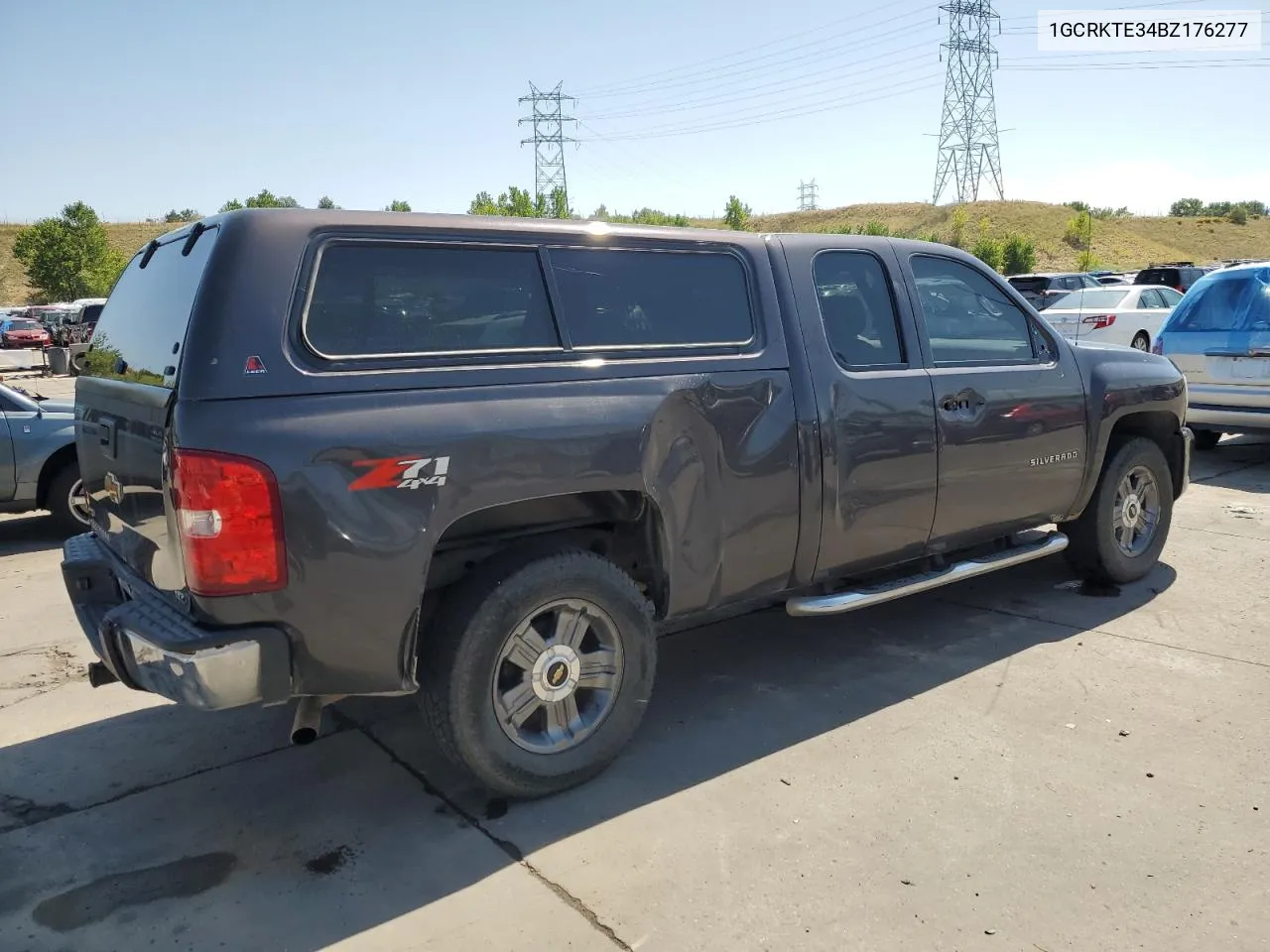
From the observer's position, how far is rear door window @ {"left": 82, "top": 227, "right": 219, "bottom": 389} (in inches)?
120

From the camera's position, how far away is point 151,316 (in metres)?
3.39

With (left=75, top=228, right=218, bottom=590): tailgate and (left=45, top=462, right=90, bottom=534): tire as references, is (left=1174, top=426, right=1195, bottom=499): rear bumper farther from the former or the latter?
(left=45, top=462, right=90, bottom=534): tire

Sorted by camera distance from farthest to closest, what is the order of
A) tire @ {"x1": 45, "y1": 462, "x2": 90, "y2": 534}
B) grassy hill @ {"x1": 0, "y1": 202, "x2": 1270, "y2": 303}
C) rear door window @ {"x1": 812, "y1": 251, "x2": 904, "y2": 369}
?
grassy hill @ {"x1": 0, "y1": 202, "x2": 1270, "y2": 303}
tire @ {"x1": 45, "y1": 462, "x2": 90, "y2": 534}
rear door window @ {"x1": 812, "y1": 251, "x2": 904, "y2": 369}

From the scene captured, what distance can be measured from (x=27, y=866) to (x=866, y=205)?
103403mm

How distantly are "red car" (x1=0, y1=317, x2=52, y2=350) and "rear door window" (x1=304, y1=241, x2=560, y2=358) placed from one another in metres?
38.7

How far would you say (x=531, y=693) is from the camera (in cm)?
341

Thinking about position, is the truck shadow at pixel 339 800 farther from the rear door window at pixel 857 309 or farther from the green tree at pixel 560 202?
the green tree at pixel 560 202

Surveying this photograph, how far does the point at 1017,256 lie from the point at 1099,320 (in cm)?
4962

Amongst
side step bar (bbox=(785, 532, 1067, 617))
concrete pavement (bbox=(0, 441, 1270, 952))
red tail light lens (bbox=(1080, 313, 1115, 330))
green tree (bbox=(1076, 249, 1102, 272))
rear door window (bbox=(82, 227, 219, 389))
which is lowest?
concrete pavement (bbox=(0, 441, 1270, 952))

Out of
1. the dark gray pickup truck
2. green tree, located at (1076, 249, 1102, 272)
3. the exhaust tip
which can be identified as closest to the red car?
the dark gray pickup truck

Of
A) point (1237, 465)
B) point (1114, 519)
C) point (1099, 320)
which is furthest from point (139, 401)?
point (1099, 320)

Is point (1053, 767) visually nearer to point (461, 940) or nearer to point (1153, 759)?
point (1153, 759)

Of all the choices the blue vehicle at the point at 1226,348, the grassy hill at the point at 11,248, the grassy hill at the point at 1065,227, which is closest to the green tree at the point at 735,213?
the grassy hill at the point at 1065,227

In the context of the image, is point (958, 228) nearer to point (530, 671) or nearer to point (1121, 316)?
point (1121, 316)
